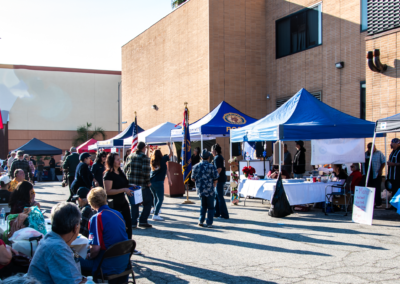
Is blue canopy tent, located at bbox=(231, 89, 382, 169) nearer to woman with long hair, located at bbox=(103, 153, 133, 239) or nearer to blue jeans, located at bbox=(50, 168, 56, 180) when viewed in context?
woman with long hair, located at bbox=(103, 153, 133, 239)

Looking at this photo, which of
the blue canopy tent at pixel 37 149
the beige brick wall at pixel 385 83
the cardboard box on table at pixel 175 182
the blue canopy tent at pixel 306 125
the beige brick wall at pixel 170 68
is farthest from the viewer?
the blue canopy tent at pixel 37 149

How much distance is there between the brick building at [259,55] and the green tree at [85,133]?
19.8m

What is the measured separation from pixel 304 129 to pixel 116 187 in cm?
559

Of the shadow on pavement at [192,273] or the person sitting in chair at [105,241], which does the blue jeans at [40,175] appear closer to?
the shadow on pavement at [192,273]

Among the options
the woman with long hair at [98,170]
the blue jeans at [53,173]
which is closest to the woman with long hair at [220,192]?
the woman with long hair at [98,170]

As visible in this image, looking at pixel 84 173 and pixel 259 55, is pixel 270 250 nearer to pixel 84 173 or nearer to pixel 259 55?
pixel 84 173

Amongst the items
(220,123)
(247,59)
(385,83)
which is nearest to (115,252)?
(385,83)

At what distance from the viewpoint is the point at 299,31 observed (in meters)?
18.5

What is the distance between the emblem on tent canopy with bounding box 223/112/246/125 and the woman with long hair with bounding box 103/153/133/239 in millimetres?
8498

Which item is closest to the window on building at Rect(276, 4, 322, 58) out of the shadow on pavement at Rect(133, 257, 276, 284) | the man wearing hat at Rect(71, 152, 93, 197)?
the man wearing hat at Rect(71, 152, 93, 197)

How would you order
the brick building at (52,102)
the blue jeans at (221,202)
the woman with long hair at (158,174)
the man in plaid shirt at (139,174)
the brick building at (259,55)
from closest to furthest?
the man in plaid shirt at (139,174) < the woman with long hair at (158,174) < the blue jeans at (221,202) < the brick building at (259,55) < the brick building at (52,102)

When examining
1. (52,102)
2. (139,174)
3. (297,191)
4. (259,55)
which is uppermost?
(52,102)

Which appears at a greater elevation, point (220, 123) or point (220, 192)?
point (220, 123)

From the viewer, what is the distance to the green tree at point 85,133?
4206 cm
